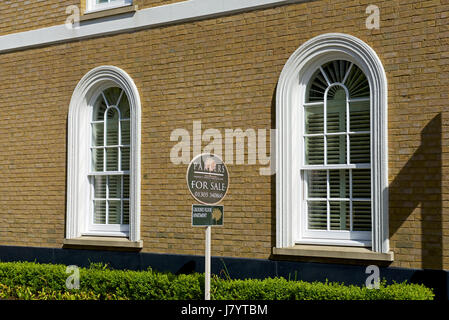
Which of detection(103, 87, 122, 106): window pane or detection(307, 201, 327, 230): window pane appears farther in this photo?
detection(103, 87, 122, 106): window pane

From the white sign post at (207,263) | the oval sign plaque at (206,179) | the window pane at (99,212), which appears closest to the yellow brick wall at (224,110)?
the window pane at (99,212)

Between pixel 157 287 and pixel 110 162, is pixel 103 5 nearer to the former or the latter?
pixel 110 162

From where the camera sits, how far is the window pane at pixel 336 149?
9.34 metres

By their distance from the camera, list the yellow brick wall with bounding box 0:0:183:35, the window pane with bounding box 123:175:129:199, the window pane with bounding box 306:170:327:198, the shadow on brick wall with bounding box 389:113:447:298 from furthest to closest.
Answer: the yellow brick wall with bounding box 0:0:183:35, the window pane with bounding box 123:175:129:199, the window pane with bounding box 306:170:327:198, the shadow on brick wall with bounding box 389:113:447:298

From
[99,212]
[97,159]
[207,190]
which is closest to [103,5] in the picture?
[97,159]

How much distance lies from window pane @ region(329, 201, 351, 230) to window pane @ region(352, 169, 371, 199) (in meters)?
0.23

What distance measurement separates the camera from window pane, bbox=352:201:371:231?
905 cm

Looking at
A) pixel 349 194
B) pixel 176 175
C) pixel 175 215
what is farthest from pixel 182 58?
pixel 349 194

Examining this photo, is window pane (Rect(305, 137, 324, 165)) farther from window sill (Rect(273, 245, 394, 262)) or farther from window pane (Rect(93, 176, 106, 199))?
window pane (Rect(93, 176, 106, 199))

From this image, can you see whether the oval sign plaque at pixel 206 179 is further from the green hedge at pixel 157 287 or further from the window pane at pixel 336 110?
the window pane at pixel 336 110

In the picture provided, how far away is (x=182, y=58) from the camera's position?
1065 cm

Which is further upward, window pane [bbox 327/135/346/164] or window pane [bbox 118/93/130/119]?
A: window pane [bbox 118/93/130/119]

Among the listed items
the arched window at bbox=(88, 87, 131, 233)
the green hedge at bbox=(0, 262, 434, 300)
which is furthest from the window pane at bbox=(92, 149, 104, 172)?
the green hedge at bbox=(0, 262, 434, 300)

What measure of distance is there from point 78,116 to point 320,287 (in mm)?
5720
